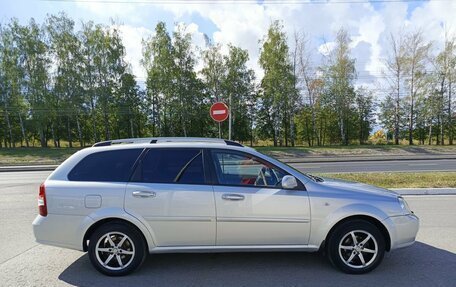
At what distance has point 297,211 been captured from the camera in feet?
12.2

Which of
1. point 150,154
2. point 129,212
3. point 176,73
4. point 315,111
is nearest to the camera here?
point 129,212

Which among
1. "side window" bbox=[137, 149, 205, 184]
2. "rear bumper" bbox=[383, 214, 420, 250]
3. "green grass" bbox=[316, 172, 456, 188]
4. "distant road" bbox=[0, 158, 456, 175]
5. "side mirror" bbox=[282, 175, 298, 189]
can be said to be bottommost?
"distant road" bbox=[0, 158, 456, 175]

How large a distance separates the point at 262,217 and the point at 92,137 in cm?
3890

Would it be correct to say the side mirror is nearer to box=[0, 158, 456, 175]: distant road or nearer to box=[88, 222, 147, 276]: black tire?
box=[88, 222, 147, 276]: black tire

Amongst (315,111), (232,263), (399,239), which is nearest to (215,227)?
(232,263)

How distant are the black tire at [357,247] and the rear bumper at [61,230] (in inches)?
117

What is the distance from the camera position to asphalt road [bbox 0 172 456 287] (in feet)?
11.7

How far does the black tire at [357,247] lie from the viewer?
148 inches

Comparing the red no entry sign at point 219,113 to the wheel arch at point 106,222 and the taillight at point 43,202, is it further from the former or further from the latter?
the taillight at point 43,202

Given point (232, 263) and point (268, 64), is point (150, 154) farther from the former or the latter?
point (268, 64)

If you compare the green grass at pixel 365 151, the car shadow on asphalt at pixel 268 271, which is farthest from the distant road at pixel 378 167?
the car shadow on asphalt at pixel 268 271

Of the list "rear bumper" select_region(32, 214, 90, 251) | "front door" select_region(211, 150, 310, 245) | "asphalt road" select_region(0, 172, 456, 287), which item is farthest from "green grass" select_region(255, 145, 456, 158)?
"rear bumper" select_region(32, 214, 90, 251)

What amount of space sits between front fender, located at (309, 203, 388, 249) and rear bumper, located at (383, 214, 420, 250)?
0.12 meters

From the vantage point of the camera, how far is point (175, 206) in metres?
3.71
